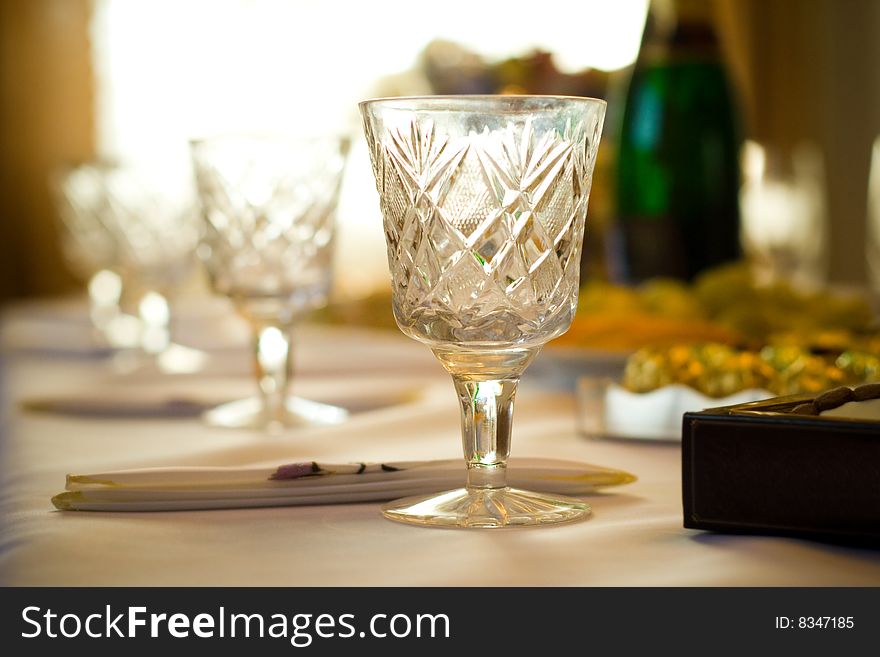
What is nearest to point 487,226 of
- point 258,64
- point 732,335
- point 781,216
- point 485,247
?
point 485,247

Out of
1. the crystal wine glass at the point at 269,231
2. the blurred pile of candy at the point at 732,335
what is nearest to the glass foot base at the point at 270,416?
the crystal wine glass at the point at 269,231

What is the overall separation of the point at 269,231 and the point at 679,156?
2.96 feet

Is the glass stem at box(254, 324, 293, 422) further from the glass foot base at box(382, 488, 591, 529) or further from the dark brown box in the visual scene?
the dark brown box

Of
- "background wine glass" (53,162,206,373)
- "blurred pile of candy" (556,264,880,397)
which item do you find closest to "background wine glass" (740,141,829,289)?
"blurred pile of candy" (556,264,880,397)

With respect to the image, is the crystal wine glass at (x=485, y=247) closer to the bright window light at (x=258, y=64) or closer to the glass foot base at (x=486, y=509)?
the glass foot base at (x=486, y=509)

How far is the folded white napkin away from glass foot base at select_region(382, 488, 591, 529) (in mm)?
16

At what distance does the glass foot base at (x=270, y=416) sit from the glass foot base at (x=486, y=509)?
29 cm

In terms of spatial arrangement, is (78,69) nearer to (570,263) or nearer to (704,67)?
(704,67)

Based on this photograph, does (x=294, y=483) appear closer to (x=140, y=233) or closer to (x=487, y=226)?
(x=487, y=226)

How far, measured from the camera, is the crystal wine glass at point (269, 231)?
935mm

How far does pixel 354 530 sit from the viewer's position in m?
0.54
